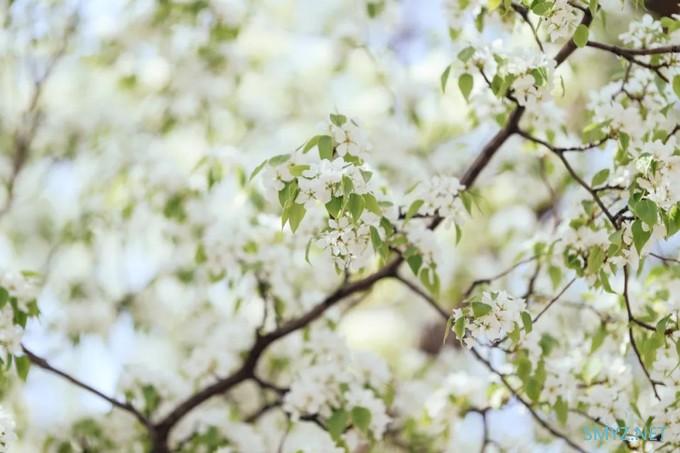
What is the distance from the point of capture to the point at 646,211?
6.22 ft

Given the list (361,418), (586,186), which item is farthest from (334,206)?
(361,418)

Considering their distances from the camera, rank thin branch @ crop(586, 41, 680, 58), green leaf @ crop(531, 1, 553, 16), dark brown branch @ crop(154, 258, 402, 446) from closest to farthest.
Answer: green leaf @ crop(531, 1, 553, 16) → thin branch @ crop(586, 41, 680, 58) → dark brown branch @ crop(154, 258, 402, 446)

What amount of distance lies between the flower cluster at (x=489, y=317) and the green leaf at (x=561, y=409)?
570 mm

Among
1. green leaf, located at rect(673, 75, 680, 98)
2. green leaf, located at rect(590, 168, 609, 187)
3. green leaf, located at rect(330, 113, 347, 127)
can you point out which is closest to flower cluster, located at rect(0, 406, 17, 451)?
green leaf, located at rect(330, 113, 347, 127)

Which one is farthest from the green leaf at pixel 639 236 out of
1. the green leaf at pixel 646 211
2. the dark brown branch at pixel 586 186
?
the dark brown branch at pixel 586 186

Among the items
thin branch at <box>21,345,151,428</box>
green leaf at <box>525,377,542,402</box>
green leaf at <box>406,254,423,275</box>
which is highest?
green leaf at <box>406,254,423,275</box>

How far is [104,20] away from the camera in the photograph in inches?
176

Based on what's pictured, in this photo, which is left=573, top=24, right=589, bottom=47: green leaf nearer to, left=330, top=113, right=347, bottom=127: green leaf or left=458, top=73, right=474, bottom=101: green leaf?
left=458, top=73, right=474, bottom=101: green leaf

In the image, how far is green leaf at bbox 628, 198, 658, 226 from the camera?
1.88 m

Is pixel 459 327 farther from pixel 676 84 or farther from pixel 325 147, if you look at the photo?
pixel 676 84

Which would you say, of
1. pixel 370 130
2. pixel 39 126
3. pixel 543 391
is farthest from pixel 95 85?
pixel 543 391

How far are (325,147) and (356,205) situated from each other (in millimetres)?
190

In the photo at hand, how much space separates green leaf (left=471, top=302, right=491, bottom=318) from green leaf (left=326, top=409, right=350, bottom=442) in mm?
714

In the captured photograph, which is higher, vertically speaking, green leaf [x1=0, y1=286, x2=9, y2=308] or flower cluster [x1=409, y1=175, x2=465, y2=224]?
flower cluster [x1=409, y1=175, x2=465, y2=224]
